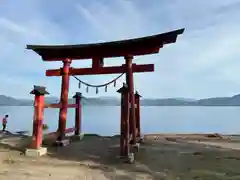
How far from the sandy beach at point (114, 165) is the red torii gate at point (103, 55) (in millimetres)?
1353

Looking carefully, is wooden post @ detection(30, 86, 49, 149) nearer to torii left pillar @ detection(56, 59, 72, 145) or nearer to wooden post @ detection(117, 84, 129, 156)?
torii left pillar @ detection(56, 59, 72, 145)

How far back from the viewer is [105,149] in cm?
920

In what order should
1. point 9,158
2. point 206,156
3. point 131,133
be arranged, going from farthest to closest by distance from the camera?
point 131,133 → point 206,156 → point 9,158

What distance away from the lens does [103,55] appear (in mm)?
9594

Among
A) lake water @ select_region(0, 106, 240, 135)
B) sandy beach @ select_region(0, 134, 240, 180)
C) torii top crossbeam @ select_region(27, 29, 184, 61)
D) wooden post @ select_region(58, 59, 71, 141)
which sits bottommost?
sandy beach @ select_region(0, 134, 240, 180)

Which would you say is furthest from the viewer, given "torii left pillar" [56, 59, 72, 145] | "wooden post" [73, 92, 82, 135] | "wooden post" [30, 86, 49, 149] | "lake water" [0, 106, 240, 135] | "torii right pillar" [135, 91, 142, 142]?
"lake water" [0, 106, 240, 135]

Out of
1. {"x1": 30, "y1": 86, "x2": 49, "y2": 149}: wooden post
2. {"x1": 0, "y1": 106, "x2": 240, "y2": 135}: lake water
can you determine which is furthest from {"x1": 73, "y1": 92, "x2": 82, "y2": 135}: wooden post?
{"x1": 0, "y1": 106, "x2": 240, "y2": 135}: lake water

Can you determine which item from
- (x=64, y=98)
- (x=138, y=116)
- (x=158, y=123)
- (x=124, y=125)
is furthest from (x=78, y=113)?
(x=158, y=123)

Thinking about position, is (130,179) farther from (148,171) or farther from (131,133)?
(131,133)

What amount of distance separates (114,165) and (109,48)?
176 inches

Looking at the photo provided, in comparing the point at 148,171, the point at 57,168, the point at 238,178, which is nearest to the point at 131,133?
the point at 148,171

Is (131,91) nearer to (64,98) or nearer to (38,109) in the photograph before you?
(64,98)

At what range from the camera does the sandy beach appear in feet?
19.3

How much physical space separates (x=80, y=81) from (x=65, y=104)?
Result: 1160 mm
